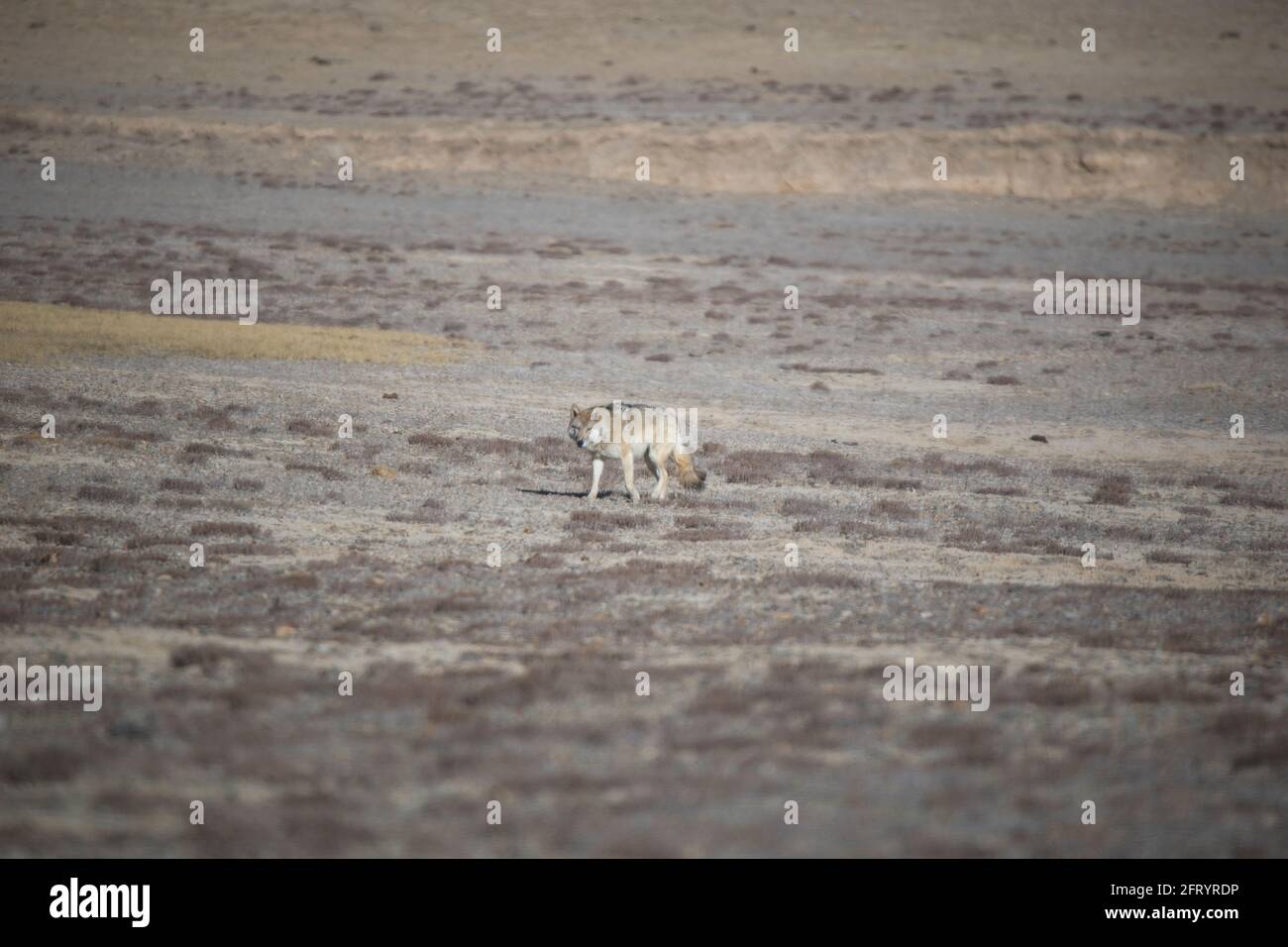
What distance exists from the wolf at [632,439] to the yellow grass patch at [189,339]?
1624cm

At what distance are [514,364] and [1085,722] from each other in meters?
27.4

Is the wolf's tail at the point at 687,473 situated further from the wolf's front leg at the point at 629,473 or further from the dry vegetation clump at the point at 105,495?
the dry vegetation clump at the point at 105,495

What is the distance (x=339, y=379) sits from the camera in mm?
33156

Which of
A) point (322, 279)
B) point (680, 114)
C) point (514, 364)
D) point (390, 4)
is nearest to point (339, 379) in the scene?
point (514, 364)

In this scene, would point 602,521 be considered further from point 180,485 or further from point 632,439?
point 180,485

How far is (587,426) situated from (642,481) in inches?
182

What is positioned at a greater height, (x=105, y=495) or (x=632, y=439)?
(x=632, y=439)

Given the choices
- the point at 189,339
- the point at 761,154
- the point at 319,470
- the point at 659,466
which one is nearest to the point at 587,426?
the point at 659,466

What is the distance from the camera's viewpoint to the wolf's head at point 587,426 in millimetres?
19500

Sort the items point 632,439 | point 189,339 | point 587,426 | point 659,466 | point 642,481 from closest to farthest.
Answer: point 587,426 → point 632,439 → point 659,466 → point 642,481 → point 189,339

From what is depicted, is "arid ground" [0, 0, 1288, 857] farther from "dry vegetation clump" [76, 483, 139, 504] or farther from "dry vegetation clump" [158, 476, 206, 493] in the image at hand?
"dry vegetation clump" [76, 483, 139, 504]

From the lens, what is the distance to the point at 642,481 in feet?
79.0

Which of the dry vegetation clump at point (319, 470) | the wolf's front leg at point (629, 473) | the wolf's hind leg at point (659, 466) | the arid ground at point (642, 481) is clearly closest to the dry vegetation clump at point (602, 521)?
the arid ground at point (642, 481)

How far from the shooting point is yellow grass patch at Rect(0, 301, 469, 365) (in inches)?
1345
